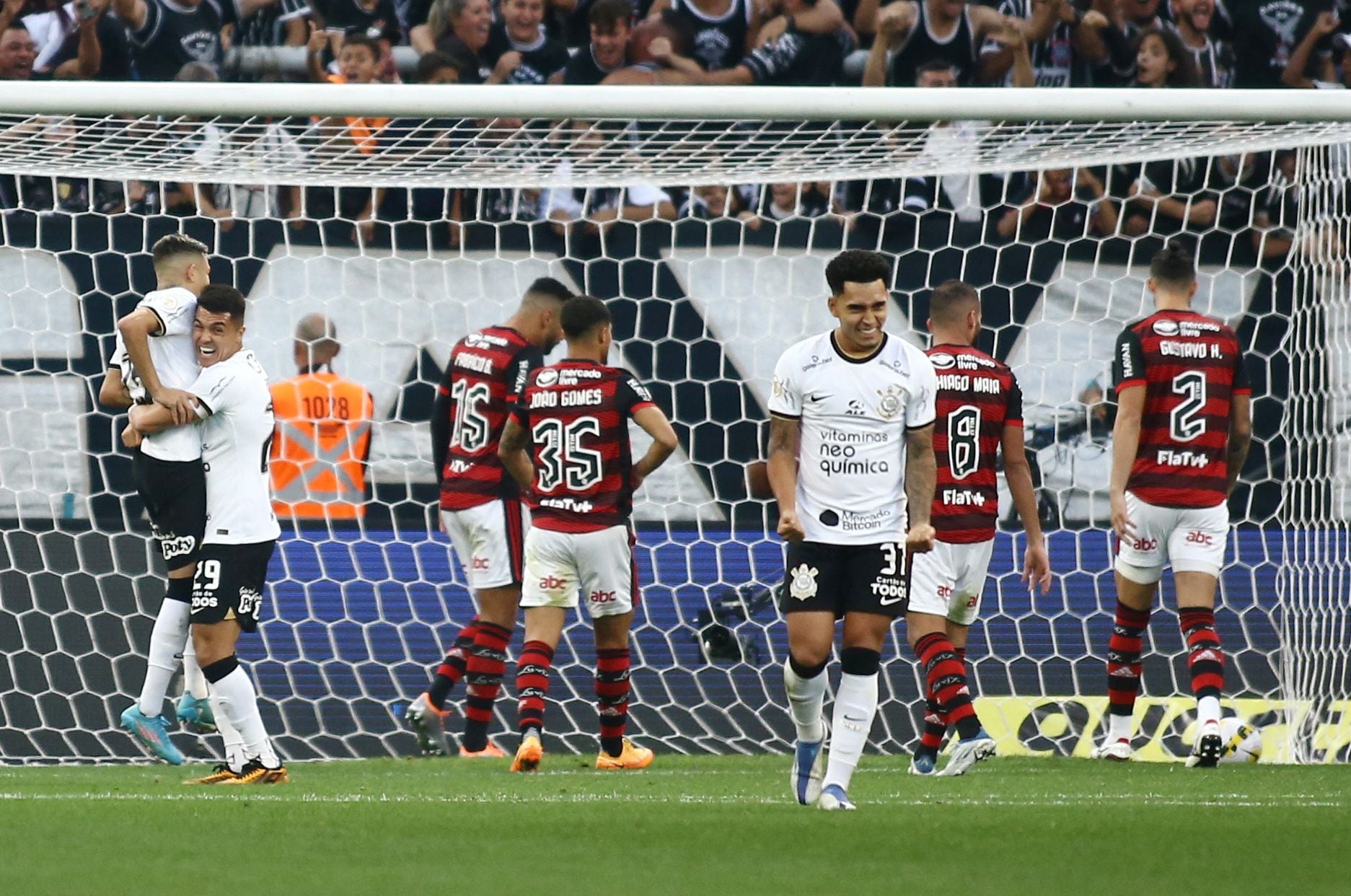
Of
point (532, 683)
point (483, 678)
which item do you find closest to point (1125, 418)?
point (532, 683)

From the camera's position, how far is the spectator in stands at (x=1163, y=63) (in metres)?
12.5

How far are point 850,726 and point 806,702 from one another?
0.51 ft

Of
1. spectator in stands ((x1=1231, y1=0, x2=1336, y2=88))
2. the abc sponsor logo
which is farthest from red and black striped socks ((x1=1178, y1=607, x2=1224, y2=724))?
spectator in stands ((x1=1231, y1=0, x2=1336, y2=88))

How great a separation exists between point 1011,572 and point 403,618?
2.95 m

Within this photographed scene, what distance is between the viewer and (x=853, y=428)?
5.36 m

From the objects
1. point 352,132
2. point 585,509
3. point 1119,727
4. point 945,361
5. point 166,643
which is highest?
point 352,132

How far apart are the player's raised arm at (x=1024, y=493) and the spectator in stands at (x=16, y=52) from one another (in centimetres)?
768

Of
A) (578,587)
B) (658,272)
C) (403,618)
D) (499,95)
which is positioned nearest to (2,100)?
(499,95)

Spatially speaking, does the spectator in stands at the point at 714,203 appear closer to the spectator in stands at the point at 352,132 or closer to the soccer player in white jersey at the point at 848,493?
the spectator in stands at the point at 352,132

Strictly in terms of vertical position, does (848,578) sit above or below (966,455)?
below

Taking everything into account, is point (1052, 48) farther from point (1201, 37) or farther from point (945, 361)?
point (945, 361)

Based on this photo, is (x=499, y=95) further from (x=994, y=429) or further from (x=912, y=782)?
(x=912, y=782)

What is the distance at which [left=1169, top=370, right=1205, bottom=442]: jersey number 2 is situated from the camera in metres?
7.18

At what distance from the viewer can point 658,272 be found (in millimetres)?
9977
